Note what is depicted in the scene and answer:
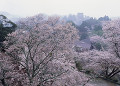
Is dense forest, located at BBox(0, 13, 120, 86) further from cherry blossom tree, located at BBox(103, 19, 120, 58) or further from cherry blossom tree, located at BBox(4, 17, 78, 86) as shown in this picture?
cherry blossom tree, located at BBox(103, 19, 120, 58)

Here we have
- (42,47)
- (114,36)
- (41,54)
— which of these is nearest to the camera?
(42,47)

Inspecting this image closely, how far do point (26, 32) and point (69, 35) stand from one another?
2.38 m

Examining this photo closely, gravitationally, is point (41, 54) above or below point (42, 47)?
below

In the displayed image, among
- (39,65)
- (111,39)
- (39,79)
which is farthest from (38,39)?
(111,39)

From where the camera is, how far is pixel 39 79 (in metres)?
9.23

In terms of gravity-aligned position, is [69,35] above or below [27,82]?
above

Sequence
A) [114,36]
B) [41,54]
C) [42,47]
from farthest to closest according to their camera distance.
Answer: [114,36] → [41,54] → [42,47]

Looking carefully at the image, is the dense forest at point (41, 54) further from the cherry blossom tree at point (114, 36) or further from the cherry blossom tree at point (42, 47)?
the cherry blossom tree at point (114, 36)

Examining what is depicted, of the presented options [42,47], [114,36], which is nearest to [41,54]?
[42,47]

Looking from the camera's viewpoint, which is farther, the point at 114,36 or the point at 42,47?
the point at 114,36

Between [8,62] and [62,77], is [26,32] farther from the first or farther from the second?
[62,77]

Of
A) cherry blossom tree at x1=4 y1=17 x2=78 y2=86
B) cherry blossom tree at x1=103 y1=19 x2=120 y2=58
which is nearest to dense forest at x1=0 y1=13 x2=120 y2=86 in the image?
cherry blossom tree at x1=4 y1=17 x2=78 y2=86

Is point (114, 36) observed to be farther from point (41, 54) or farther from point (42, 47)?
point (42, 47)

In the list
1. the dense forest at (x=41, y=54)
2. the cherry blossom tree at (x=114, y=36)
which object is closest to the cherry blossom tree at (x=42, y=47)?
the dense forest at (x=41, y=54)
